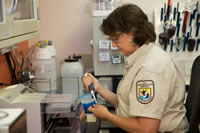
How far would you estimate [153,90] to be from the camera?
114 centimetres

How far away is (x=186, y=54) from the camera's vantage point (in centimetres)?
195

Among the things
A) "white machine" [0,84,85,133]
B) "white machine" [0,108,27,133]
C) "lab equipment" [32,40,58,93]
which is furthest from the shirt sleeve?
"lab equipment" [32,40,58,93]

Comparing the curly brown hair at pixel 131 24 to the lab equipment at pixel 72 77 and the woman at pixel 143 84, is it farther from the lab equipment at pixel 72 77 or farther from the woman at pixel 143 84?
the lab equipment at pixel 72 77

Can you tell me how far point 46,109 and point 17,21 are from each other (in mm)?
468

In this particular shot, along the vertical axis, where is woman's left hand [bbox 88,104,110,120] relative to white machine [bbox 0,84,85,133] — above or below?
below

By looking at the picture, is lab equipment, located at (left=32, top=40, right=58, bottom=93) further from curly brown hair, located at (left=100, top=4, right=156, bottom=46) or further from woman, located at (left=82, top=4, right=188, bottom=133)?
curly brown hair, located at (left=100, top=4, right=156, bottom=46)

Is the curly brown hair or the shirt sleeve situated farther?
the curly brown hair

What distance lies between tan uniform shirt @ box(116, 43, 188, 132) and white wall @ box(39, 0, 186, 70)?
0.91 meters

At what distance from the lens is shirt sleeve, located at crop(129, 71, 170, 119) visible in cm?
114

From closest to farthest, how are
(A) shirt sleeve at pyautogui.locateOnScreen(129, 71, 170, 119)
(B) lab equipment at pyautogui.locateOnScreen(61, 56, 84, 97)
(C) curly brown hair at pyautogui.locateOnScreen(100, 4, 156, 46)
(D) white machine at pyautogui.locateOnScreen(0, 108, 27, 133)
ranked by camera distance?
(D) white machine at pyautogui.locateOnScreen(0, 108, 27, 133) → (A) shirt sleeve at pyautogui.locateOnScreen(129, 71, 170, 119) → (C) curly brown hair at pyautogui.locateOnScreen(100, 4, 156, 46) → (B) lab equipment at pyautogui.locateOnScreen(61, 56, 84, 97)

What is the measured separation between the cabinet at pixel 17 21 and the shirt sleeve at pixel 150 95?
2.11ft

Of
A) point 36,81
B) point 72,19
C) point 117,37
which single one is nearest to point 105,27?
point 117,37

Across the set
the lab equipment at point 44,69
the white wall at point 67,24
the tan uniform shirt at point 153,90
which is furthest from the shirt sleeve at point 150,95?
the white wall at point 67,24

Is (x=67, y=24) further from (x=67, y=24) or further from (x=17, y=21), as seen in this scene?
(x=17, y=21)
